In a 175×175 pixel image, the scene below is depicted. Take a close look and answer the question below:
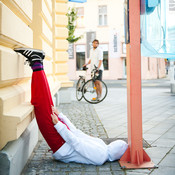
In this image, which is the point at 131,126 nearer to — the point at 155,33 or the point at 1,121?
the point at 155,33

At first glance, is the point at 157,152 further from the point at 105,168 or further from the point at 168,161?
the point at 105,168

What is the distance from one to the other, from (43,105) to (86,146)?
63cm

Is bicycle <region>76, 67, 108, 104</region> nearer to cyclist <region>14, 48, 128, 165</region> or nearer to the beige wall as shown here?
the beige wall

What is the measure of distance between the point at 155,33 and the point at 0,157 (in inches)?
79.4

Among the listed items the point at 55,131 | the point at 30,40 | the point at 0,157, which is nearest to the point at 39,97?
the point at 55,131

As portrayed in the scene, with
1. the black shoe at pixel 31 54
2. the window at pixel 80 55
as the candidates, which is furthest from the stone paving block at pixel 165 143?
the window at pixel 80 55

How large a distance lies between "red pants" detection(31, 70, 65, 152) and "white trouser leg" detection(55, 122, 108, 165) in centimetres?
8

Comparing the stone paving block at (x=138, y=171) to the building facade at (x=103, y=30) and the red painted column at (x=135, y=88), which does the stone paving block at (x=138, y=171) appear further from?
the building facade at (x=103, y=30)

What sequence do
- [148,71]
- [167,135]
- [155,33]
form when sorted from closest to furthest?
[155,33] < [167,135] < [148,71]

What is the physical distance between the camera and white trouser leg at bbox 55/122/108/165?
2.95 metres

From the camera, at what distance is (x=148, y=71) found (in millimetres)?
30188

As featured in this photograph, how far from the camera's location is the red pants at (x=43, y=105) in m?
2.89

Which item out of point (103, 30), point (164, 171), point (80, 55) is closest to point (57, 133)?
point (164, 171)

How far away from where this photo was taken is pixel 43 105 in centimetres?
291
